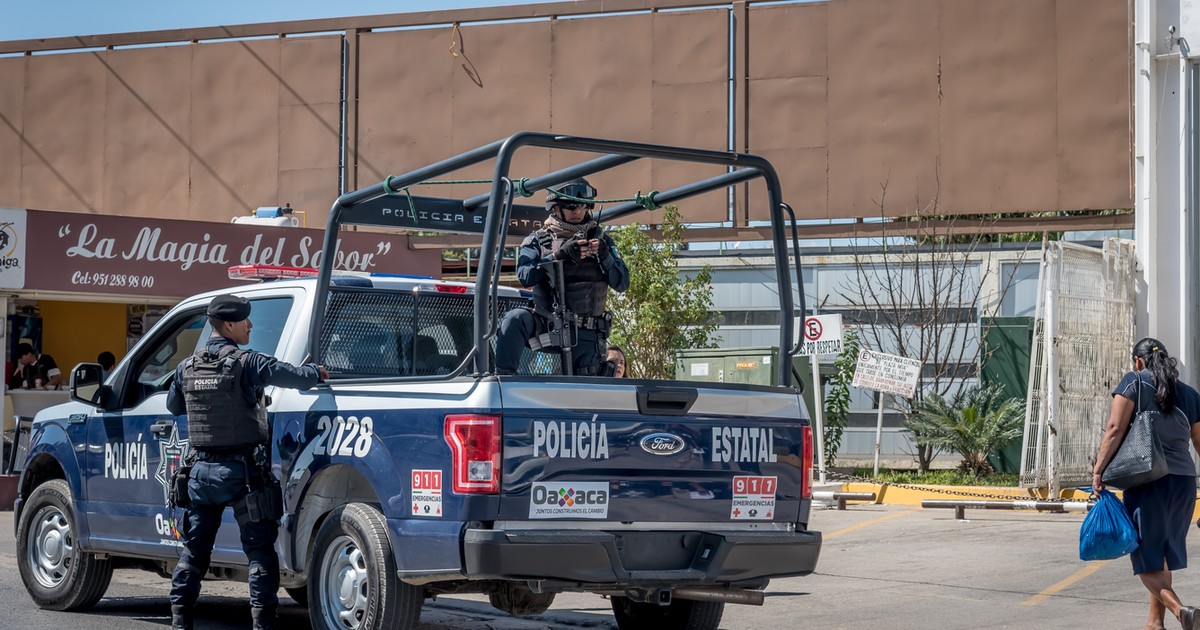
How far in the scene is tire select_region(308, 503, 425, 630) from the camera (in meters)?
6.25

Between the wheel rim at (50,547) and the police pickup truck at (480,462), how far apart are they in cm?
59

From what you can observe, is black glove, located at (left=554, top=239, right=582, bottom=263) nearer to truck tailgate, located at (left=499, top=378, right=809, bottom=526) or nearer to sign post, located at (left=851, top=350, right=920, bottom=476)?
truck tailgate, located at (left=499, top=378, right=809, bottom=526)

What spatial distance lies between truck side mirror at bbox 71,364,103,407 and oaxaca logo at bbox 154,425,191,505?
2.60ft

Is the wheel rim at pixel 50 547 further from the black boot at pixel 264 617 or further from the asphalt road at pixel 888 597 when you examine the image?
the black boot at pixel 264 617

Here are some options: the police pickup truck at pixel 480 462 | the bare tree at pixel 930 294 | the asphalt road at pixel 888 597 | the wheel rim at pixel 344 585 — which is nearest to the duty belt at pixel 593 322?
the police pickup truck at pixel 480 462

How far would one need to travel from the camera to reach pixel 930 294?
63.5 ft

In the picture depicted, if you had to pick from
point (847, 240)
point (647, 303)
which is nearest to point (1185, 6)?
point (847, 240)

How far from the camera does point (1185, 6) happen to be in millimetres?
15797

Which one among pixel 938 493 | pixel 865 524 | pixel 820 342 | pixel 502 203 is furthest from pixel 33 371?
pixel 502 203

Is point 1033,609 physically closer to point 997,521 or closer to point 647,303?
point 997,521

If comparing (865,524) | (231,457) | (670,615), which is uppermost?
(231,457)

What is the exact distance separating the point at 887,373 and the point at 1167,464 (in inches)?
336

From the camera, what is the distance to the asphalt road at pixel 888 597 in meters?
8.52

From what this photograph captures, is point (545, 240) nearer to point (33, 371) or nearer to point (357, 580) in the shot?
point (357, 580)
